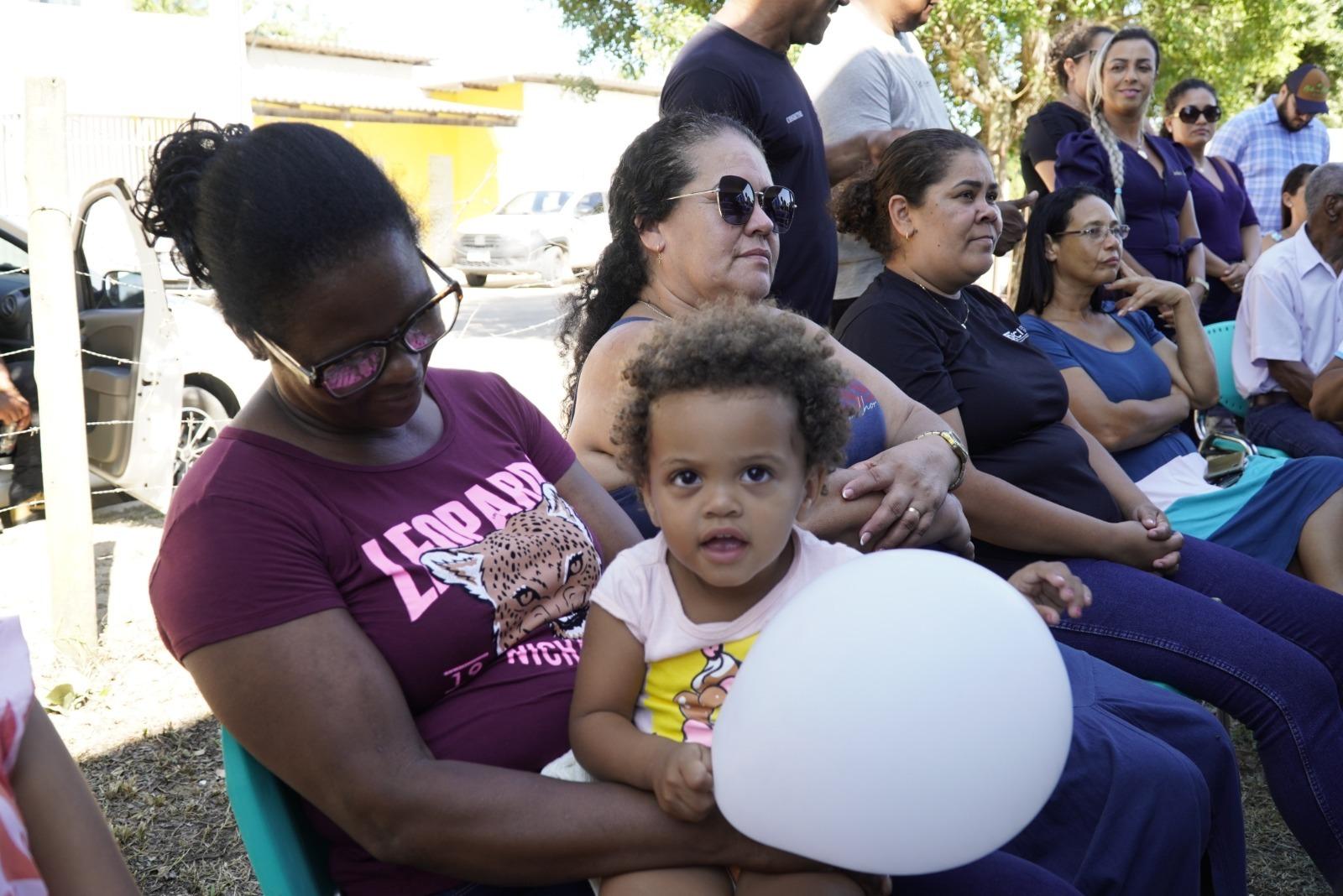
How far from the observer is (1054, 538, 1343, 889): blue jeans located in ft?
8.98

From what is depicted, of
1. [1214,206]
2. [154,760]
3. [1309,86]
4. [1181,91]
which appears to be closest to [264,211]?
[154,760]

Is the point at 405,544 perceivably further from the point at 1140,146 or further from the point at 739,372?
the point at 1140,146

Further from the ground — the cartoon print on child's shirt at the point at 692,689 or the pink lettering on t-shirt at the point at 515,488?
the pink lettering on t-shirt at the point at 515,488

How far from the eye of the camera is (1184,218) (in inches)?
222

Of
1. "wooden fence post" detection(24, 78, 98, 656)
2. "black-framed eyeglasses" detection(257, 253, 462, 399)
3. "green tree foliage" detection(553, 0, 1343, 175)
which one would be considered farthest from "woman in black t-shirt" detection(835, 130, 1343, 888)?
"green tree foliage" detection(553, 0, 1343, 175)

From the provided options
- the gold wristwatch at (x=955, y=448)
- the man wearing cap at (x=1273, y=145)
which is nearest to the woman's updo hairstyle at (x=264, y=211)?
the gold wristwatch at (x=955, y=448)

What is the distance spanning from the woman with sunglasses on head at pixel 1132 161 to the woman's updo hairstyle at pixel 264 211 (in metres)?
4.04

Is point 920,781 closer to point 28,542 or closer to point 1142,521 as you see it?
point 1142,521

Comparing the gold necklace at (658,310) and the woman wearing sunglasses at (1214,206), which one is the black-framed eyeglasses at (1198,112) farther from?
the gold necklace at (658,310)

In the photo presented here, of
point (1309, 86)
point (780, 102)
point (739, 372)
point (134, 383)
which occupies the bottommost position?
point (134, 383)

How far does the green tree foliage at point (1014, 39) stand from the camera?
12.5 metres

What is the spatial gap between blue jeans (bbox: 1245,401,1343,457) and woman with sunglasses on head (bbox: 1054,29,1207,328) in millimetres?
734

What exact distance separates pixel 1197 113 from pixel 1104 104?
1333mm

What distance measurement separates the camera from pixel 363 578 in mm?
1683
